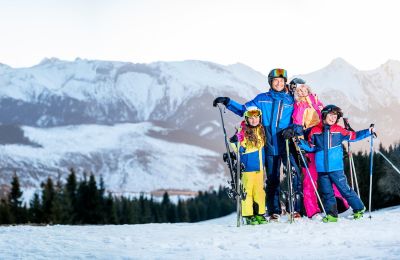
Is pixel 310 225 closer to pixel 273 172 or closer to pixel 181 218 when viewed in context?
pixel 273 172

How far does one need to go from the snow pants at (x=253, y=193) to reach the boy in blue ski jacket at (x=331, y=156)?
46.9 inches

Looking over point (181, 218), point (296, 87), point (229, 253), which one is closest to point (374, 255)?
point (229, 253)

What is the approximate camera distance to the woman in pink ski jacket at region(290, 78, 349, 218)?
11.0 metres

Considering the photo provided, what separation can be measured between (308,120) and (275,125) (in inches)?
33.8

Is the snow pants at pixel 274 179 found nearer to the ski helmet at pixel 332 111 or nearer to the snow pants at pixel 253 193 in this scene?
the snow pants at pixel 253 193

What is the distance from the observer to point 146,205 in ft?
352

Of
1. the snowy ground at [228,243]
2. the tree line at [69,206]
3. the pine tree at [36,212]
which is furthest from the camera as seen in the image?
the pine tree at [36,212]

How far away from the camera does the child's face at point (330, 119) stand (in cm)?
1063

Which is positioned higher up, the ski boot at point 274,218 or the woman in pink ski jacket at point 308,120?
the woman in pink ski jacket at point 308,120

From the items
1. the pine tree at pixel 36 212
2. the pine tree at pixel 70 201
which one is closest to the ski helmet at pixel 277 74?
the pine tree at pixel 36 212

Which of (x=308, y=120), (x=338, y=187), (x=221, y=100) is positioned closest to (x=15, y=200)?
(x=221, y=100)

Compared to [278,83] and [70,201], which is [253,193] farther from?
[70,201]

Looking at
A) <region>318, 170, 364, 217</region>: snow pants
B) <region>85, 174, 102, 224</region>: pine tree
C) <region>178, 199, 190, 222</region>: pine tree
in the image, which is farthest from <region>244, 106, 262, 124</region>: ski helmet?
<region>178, 199, 190, 222</region>: pine tree

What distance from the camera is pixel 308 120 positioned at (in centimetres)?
1127
